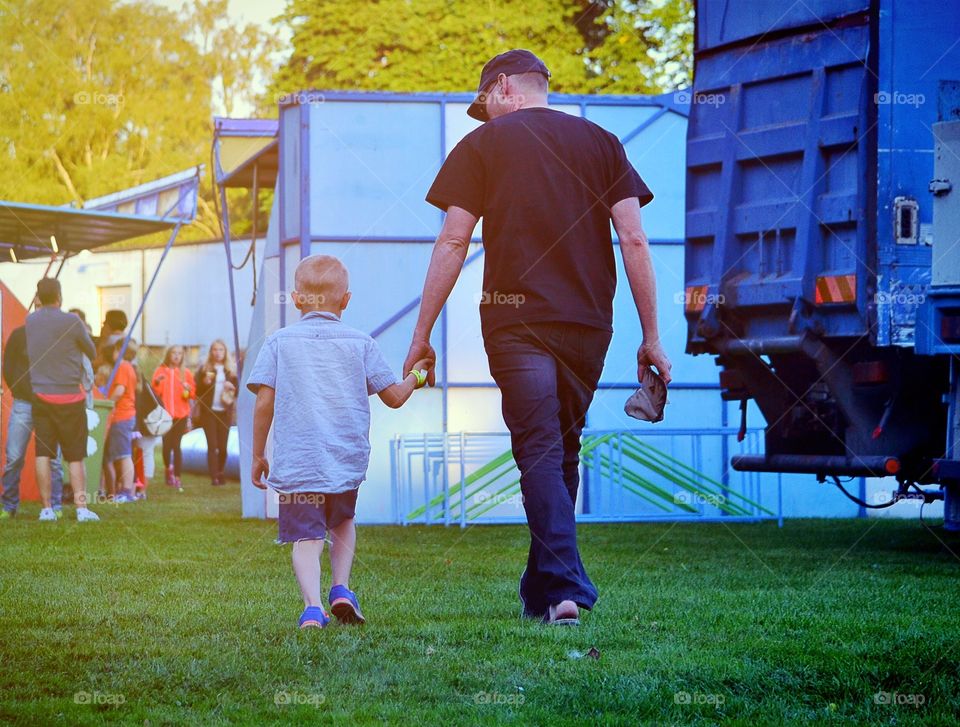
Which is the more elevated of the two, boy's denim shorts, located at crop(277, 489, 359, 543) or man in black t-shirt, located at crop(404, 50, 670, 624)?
man in black t-shirt, located at crop(404, 50, 670, 624)

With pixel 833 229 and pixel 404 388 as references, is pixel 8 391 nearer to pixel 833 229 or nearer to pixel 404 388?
pixel 833 229

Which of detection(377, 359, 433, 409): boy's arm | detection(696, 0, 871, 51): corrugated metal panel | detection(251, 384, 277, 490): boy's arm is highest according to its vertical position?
detection(696, 0, 871, 51): corrugated metal panel

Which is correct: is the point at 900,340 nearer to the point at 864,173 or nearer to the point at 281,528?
the point at 864,173

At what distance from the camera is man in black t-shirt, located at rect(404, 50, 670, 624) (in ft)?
18.9

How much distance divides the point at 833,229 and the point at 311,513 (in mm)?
4959

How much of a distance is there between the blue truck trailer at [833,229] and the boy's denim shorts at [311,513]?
4.27 m

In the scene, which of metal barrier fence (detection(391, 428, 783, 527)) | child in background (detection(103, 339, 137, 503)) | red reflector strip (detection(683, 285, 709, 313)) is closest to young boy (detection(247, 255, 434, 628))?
red reflector strip (detection(683, 285, 709, 313))

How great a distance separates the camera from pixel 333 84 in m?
34.8

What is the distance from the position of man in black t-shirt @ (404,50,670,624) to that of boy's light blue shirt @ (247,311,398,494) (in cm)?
29

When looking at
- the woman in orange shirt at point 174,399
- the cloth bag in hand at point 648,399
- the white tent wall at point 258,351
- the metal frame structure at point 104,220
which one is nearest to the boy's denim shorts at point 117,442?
the metal frame structure at point 104,220

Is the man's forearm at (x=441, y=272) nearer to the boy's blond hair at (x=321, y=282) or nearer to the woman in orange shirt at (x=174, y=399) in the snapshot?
the boy's blond hair at (x=321, y=282)

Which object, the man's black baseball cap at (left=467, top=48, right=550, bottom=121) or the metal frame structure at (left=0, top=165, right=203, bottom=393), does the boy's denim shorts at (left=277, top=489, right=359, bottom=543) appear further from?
the metal frame structure at (left=0, top=165, right=203, bottom=393)

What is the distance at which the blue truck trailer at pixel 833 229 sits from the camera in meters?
9.26

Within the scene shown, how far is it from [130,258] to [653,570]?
39.1 m
